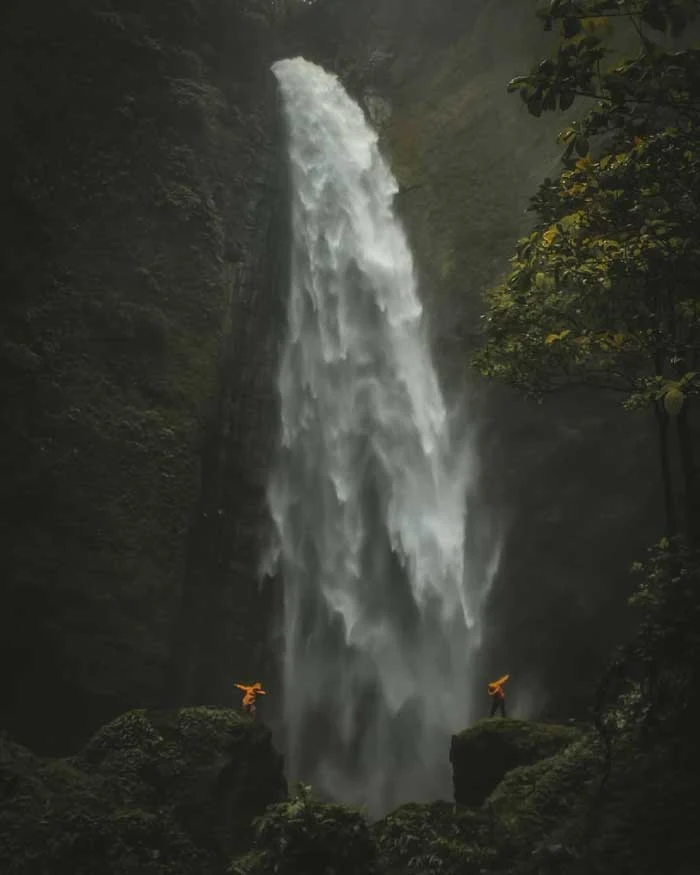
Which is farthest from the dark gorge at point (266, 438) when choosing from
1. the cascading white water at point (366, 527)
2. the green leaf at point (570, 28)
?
the cascading white water at point (366, 527)

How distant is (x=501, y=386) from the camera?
15.8 metres

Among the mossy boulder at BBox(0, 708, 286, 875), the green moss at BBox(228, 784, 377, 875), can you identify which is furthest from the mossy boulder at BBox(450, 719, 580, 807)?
the green moss at BBox(228, 784, 377, 875)

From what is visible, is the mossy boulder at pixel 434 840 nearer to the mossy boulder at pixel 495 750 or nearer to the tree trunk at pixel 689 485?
the mossy boulder at pixel 495 750

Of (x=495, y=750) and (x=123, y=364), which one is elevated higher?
(x=123, y=364)

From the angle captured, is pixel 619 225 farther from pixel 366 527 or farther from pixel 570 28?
pixel 366 527

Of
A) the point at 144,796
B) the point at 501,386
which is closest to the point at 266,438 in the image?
the point at 501,386

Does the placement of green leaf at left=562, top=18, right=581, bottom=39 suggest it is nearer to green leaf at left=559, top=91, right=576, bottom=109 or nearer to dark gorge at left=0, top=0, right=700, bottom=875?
dark gorge at left=0, top=0, right=700, bottom=875

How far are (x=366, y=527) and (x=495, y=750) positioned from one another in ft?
21.7

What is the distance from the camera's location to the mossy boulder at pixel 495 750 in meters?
8.80

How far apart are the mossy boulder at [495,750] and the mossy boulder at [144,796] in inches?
93.8

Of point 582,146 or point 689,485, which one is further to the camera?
point 689,485

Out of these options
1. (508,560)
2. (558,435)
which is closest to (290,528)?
(508,560)

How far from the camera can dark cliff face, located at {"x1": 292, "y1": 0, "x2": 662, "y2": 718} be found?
13289 mm

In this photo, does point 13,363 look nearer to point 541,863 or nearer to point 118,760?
point 118,760
